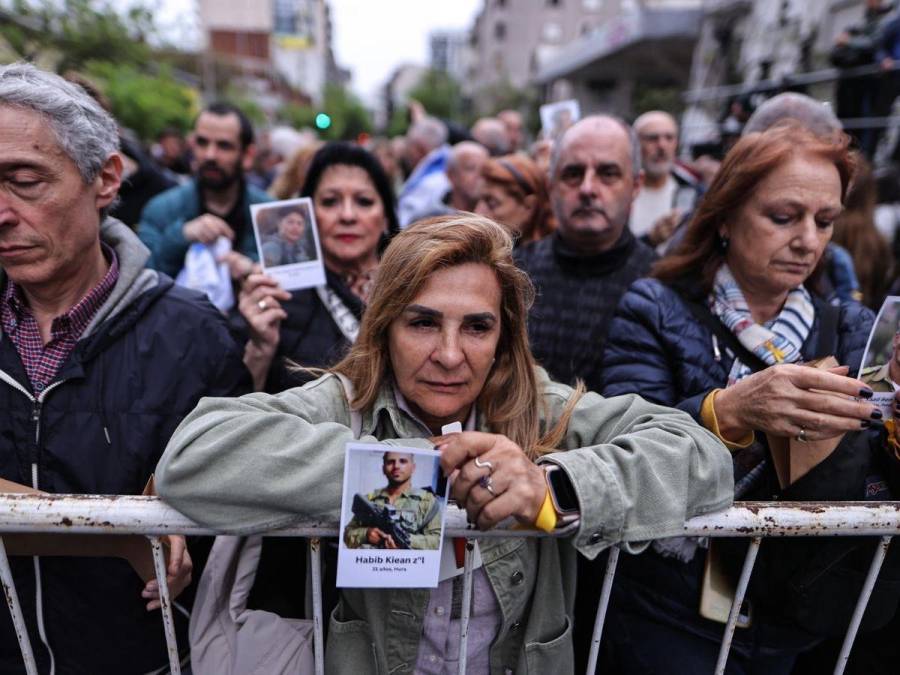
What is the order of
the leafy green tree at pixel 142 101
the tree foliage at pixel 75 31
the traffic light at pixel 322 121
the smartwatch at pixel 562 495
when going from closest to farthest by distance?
1. the smartwatch at pixel 562 495
2. the traffic light at pixel 322 121
3. the tree foliage at pixel 75 31
4. the leafy green tree at pixel 142 101

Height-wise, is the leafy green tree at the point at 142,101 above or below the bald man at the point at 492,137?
above

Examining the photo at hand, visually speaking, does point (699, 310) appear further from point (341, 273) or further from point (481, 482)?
point (341, 273)

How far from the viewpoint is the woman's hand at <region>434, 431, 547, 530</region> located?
49.9 inches

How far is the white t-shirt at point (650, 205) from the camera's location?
203 inches

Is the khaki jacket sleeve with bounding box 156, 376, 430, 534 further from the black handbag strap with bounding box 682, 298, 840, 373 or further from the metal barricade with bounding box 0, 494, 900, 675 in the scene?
the black handbag strap with bounding box 682, 298, 840, 373

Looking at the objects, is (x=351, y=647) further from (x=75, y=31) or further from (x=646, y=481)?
(x=75, y=31)

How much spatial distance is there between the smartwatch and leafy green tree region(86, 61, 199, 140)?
27040mm

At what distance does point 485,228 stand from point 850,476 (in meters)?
1.11

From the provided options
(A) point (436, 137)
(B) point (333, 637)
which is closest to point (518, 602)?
(B) point (333, 637)

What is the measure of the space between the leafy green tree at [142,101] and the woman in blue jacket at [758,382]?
26.5 m

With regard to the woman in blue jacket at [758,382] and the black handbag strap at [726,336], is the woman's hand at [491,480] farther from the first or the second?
the black handbag strap at [726,336]

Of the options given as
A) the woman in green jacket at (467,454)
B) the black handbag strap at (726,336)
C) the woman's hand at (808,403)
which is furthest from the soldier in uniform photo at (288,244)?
the woman's hand at (808,403)

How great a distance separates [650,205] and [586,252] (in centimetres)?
251

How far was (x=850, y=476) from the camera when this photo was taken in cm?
159
